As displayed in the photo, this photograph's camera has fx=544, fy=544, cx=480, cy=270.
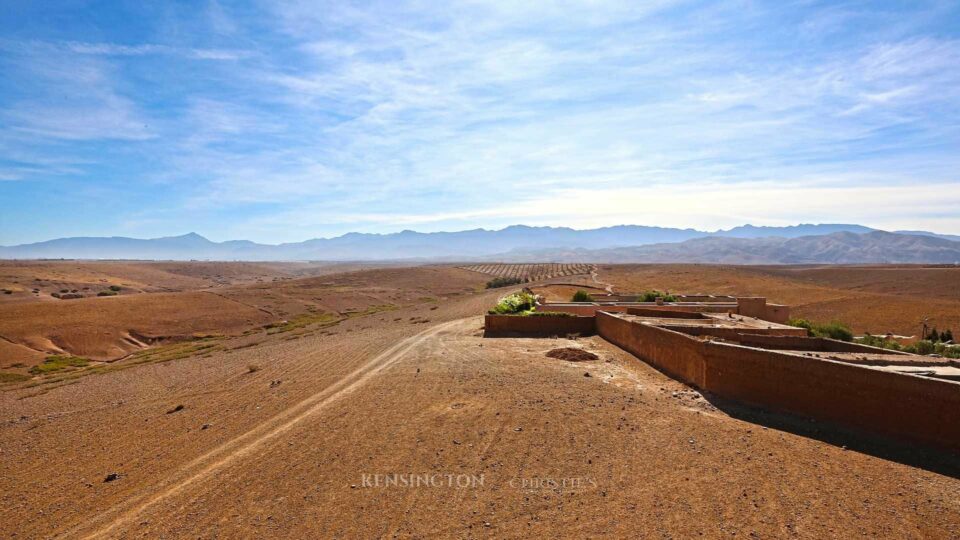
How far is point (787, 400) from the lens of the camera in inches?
402

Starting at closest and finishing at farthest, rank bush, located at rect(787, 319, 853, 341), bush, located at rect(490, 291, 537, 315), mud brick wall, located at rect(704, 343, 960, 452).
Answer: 1. mud brick wall, located at rect(704, 343, 960, 452)
2. bush, located at rect(787, 319, 853, 341)
3. bush, located at rect(490, 291, 537, 315)

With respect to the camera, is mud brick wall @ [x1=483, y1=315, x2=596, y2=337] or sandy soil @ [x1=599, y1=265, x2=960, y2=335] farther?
sandy soil @ [x1=599, y1=265, x2=960, y2=335]

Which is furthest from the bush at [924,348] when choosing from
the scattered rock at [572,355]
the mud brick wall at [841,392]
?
the mud brick wall at [841,392]

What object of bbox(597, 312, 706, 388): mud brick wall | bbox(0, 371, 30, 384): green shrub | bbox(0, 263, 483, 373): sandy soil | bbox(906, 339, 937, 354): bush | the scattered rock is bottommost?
bbox(0, 371, 30, 384): green shrub

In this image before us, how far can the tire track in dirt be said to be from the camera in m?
8.05

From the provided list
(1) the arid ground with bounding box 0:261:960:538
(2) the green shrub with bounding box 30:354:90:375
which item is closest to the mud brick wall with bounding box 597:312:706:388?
(1) the arid ground with bounding box 0:261:960:538

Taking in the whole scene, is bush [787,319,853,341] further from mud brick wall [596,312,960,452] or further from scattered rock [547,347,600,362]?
mud brick wall [596,312,960,452]

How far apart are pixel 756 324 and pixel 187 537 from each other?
18.3 metres

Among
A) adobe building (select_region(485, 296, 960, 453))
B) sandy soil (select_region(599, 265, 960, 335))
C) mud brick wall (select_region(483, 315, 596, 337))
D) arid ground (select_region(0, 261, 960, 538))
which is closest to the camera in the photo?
arid ground (select_region(0, 261, 960, 538))

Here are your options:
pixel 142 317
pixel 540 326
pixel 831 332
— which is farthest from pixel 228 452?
pixel 142 317

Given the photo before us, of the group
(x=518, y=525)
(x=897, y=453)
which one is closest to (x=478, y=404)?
(x=518, y=525)

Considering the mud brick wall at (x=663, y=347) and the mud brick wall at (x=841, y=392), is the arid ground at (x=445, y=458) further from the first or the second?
the mud brick wall at (x=663, y=347)

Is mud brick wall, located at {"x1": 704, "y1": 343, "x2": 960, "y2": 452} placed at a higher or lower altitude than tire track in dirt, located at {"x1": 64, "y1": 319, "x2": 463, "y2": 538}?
higher

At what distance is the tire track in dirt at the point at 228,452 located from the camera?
8.05 m
